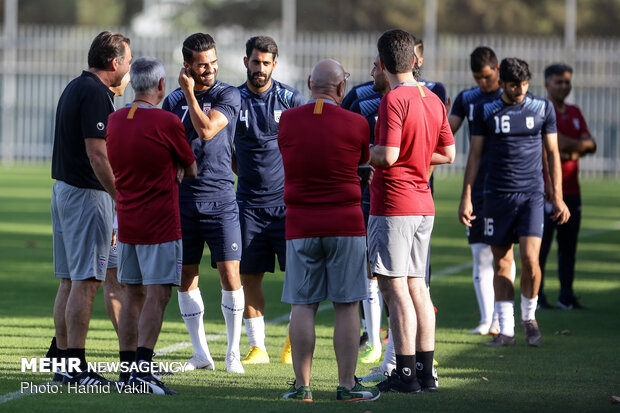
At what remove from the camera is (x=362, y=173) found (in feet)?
→ 22.4

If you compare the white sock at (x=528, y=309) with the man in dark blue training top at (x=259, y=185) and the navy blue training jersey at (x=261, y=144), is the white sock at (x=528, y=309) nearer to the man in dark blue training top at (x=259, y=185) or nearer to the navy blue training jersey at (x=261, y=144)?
the man in dark blue training top at (x=259, y=185)

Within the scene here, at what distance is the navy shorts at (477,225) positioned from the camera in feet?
34.9

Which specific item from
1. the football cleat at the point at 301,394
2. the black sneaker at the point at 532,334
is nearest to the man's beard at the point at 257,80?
the football cleat at the point at 301,394

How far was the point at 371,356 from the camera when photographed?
8.71m

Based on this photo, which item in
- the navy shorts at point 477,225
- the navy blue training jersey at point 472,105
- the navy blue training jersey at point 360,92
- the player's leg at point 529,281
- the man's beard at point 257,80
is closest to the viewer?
the man's beard at point 257,80

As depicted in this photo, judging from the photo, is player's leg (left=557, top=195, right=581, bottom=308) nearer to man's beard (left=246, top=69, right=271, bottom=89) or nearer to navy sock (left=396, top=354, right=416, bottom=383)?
man's beard (left=246, top=69, right=271, bottom=89)

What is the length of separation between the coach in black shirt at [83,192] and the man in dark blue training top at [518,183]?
3.70m

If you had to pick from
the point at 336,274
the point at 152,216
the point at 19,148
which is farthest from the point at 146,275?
the point at 19,148

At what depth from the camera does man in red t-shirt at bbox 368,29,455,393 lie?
6.99m

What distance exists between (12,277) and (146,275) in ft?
23.6

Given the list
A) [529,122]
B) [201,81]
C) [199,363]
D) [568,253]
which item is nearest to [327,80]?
[201,81]

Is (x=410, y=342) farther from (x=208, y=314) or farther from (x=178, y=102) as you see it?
(x=208, y=314)

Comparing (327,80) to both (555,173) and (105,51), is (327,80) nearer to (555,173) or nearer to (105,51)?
(105,51)

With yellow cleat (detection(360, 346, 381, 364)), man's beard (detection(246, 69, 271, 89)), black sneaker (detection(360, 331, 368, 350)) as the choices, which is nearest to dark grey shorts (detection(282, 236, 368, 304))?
yellow cleat (detection(360, 346, 381, 364))
